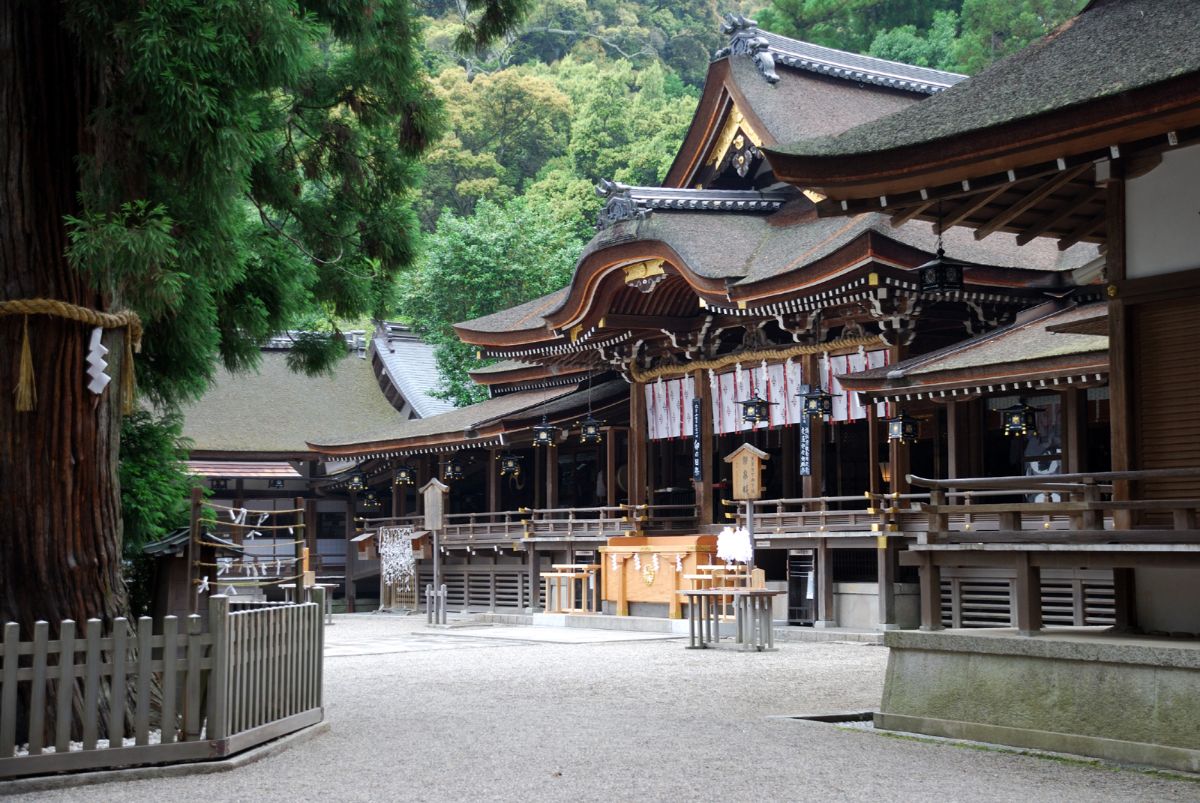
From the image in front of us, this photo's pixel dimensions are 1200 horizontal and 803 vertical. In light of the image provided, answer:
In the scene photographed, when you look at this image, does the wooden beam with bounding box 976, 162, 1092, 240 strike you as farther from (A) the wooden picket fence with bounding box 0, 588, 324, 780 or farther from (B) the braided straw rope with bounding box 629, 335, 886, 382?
(B) the braided straw rope with bounding box 629, 335, 886, 382

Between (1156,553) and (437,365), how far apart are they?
30.6 meters

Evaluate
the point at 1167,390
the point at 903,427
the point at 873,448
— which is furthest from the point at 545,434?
the point at 1167,390

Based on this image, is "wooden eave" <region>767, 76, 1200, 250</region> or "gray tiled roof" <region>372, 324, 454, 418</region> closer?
"wooden eave" <region>767, 76, 1200, 250</region>

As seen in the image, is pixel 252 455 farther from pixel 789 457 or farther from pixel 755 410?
pixel 755 410

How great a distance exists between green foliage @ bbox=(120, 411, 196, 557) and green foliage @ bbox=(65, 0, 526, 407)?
0.29 meters

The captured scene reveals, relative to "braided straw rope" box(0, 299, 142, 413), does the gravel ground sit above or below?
below

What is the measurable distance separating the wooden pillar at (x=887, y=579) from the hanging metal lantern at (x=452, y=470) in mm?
12208

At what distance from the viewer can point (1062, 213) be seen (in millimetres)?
10508

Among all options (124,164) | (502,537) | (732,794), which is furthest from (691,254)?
(732,794)

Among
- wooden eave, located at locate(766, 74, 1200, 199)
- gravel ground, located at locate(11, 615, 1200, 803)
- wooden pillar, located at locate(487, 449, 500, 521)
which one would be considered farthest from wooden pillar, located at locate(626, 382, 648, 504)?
wooden eave, located at locate(766, 74, 1200, 199)

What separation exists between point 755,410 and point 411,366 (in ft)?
58.2

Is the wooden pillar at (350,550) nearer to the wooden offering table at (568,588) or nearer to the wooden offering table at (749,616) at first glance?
the wooden offering table at (568,588)

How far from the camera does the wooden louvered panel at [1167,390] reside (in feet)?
29.0

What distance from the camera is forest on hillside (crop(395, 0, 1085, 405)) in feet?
124
